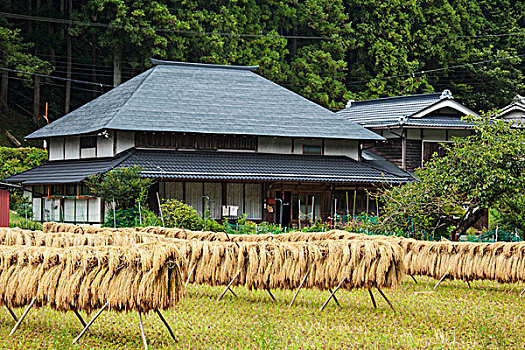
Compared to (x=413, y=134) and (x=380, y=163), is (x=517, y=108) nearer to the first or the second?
(x=413, y=134)

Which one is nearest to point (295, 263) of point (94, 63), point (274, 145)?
point (274, 145)

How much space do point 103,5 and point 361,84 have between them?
20100mm

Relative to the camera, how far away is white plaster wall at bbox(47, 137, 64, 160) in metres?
34.1

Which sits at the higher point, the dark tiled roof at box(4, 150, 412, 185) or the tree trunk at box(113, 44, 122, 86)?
the tree trunk at box(113, 44, 122, 86)

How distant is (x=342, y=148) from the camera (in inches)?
1389

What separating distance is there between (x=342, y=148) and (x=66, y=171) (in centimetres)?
1270

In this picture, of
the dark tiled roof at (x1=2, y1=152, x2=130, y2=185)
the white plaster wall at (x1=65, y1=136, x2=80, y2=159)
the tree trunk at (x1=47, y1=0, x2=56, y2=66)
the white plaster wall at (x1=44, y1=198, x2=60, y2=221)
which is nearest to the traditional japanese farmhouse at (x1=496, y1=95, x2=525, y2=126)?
the dark tiled roof at (x1=2, y1=152, x2=130, y2=185)

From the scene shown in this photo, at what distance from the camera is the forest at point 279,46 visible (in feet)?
149

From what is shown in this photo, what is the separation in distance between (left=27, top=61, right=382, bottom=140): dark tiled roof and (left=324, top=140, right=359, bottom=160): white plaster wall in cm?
66

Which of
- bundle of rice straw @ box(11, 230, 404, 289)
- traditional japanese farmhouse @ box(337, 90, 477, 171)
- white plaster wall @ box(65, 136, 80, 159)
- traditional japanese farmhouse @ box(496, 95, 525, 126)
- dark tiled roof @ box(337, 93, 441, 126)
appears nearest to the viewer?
bundle of rice straw @ box(11, 230, 404, 289)

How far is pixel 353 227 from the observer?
88.9 feet

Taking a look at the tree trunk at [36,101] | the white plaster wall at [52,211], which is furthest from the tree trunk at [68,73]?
the white plaster wall at [52,211]

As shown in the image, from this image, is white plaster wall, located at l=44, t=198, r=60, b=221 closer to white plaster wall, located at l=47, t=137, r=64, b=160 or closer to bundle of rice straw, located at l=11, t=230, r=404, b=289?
white plaster wall, located at l=47, t=137, r=64, b=160

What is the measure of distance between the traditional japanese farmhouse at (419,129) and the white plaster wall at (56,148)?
1553 cm
